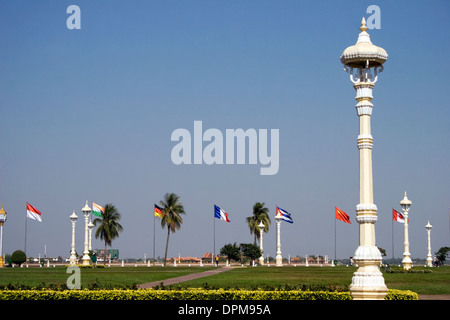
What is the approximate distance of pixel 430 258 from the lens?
252 feet

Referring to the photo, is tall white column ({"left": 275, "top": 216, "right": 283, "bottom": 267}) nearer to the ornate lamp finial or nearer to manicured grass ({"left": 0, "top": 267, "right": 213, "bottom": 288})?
manicured grass ({"left": 0, "top": 267, "right": 213, "bottom": 288})

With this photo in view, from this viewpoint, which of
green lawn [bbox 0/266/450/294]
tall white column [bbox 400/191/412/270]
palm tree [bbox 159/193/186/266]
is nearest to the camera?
green lawn [bbox 0/266/450/294]

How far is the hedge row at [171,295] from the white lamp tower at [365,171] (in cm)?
387

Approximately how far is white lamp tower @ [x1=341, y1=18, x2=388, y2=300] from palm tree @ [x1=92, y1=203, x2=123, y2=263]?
91565 mm

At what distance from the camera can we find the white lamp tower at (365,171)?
2100 centimetres

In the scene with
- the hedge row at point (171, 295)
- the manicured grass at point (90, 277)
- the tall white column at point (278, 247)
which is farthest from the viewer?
the tall white column at point (278, 247)

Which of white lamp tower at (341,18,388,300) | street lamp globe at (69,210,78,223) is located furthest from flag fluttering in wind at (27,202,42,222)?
white lamp tower at (341,18,388,300)

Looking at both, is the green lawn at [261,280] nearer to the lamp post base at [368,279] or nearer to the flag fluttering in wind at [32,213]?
the lamp post base at [368,279]

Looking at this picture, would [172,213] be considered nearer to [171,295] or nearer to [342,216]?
[342,216]

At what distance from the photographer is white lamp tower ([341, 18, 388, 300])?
2100 cm

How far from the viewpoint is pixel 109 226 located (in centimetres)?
11088

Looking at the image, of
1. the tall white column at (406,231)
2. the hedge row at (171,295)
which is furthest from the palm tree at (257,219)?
the hedge row at (171,295)
